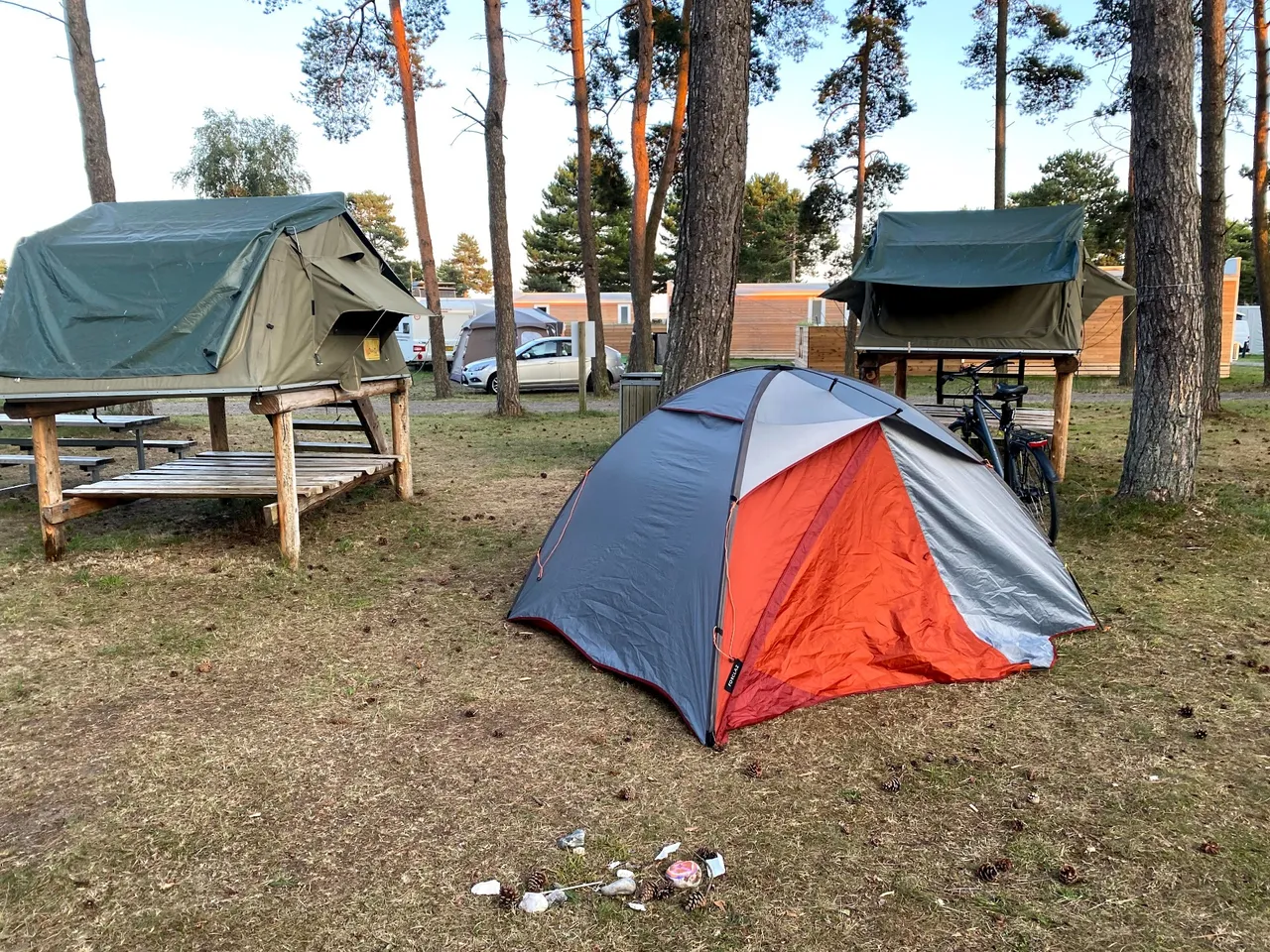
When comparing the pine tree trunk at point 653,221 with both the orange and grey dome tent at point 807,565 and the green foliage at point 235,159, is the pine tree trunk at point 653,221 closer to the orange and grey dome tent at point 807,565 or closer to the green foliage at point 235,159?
the orange and grey dome tent at point 807,565

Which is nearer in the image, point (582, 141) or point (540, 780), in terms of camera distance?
point (540, 780)

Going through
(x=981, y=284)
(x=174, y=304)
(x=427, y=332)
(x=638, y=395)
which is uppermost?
(x=981, y=284)

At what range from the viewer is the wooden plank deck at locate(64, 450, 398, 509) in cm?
577

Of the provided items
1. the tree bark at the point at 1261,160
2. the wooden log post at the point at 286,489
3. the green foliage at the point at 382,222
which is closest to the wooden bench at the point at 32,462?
the wooden log post at the point at 286,489

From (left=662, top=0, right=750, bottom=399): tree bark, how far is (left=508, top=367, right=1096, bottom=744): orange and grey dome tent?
271cm

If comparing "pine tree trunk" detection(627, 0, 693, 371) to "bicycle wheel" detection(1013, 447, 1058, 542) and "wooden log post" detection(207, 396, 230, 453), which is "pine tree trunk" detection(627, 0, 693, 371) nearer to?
"wooden log post" detection(207, 396, 230, 453)

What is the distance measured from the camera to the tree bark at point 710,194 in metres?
6.73

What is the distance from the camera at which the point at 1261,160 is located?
15016 mm

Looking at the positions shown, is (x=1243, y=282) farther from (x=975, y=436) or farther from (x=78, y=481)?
(x=78, y=481)

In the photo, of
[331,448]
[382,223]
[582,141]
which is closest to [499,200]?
[582,141]

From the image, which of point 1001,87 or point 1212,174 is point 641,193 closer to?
point 1001,87

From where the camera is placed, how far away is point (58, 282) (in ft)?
18.1

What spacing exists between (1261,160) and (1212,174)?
4554mm

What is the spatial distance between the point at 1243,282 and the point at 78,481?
51993 millimetres
